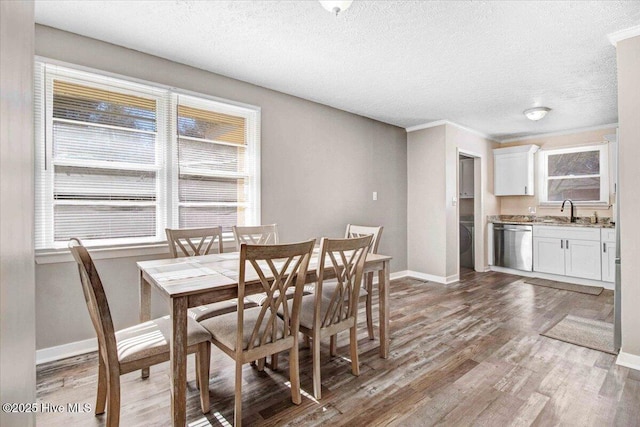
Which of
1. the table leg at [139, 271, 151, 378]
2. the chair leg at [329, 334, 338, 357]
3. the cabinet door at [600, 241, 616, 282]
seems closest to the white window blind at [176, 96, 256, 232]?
the table leg at [139, 271, 151, 378]

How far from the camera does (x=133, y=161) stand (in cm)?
264

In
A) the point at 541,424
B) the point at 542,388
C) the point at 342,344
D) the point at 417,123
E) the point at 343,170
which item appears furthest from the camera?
the point at 417,123

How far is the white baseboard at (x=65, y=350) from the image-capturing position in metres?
2.27

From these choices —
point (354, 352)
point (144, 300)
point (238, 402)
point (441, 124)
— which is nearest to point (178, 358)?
point (238, 402)

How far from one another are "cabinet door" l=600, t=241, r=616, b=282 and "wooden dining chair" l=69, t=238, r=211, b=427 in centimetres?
509

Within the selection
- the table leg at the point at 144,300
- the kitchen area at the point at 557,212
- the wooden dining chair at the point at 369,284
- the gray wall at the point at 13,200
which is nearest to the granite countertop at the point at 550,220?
the kitchen area at the point at 557,212

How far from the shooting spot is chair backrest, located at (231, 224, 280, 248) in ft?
8.92

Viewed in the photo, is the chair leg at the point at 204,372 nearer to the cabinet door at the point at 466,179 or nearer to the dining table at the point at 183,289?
the dining table at the point at 183,289

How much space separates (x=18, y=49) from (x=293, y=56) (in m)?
2.91

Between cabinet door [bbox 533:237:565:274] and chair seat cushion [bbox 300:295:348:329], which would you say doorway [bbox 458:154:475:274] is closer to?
cabinet door [bbox 533:237:565:274]

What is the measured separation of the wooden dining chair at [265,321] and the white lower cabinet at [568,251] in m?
4.64

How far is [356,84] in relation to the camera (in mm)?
3350

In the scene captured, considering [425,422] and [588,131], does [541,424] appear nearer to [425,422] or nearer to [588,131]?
[425,422]

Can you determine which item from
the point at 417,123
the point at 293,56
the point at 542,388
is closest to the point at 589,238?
the point at 417,123
